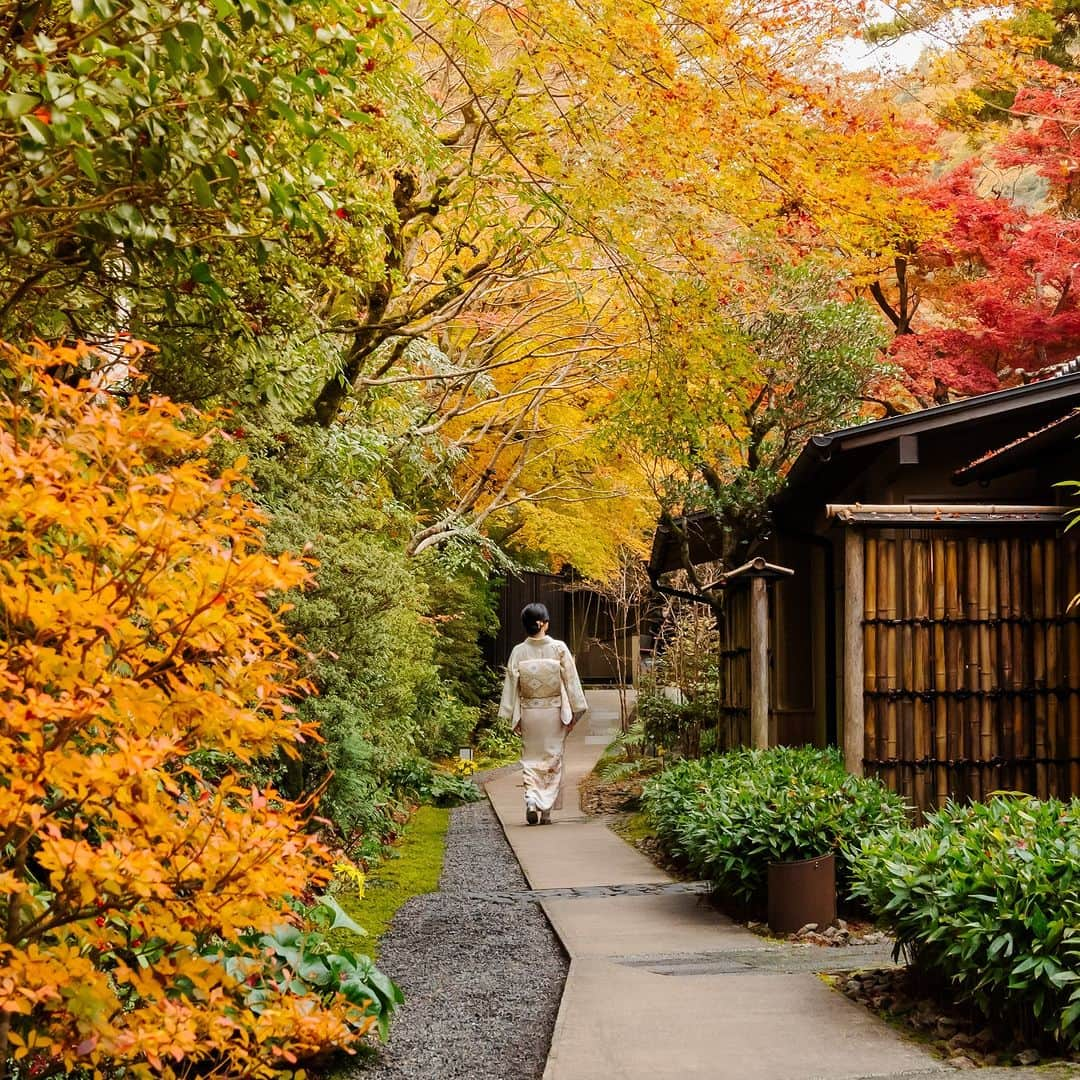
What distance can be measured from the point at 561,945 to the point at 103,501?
447 cm

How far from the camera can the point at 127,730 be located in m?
2.92

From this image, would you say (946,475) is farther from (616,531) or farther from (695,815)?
(616,531)

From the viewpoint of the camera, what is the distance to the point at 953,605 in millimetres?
7621

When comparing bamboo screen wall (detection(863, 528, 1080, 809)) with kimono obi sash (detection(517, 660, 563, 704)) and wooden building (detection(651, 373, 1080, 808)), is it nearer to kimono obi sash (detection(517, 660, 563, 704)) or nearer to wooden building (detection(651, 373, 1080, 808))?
wooden building (detection(651, 373, 1080, 808))

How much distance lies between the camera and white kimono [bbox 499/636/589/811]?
1208 centimetres

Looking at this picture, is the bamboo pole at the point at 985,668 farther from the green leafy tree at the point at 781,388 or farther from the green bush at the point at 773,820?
the green leafy tree at the point at 781,388

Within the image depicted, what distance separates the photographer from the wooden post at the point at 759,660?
947 cm

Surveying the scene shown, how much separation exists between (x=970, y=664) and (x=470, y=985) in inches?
158

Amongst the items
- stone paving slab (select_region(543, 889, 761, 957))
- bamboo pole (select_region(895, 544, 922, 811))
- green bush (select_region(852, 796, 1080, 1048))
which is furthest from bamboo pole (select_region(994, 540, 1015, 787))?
green bush (select_region(852, 796, 1080, 1048))

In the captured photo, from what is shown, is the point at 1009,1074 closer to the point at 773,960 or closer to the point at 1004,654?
the point at 773,960

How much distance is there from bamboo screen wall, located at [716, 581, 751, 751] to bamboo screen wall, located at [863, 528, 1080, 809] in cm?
282

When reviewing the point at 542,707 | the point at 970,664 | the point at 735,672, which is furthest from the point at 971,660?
the point at 542,707

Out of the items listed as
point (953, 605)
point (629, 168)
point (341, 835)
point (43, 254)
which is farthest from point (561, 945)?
point (629, 168)

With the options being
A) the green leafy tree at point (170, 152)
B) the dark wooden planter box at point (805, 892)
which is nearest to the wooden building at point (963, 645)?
the dark wooden planter box at point (805, 892)
